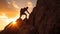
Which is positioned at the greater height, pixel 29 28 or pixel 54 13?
pixel 54 13

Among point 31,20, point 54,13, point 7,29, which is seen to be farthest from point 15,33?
point 54,13

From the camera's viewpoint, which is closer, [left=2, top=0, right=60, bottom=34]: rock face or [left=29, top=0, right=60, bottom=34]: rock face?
[left=29, top=0, right=60, bottom=34]: rock face

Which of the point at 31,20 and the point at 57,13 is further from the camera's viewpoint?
the point at 31,20

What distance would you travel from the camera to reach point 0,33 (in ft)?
138

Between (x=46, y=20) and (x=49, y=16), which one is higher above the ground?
(x=49, y=16)

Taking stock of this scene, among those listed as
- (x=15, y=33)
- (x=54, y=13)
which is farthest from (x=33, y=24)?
(x=54, y=13)

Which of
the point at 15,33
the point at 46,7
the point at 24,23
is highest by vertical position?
the point at 46,7

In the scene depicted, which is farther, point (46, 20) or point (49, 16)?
point (46, 20)

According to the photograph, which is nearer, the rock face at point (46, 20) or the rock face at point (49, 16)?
the rock face at point (49, 16)

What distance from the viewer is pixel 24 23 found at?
1519 inches

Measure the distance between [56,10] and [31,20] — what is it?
12.4 m

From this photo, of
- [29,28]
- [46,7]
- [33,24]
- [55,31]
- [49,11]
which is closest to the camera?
[55,31]

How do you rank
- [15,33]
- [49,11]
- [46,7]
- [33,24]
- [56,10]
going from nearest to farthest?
[56,10], [49,11], [46,7], [33,24], [15,33]

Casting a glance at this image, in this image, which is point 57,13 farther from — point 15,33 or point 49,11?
point 15,33
